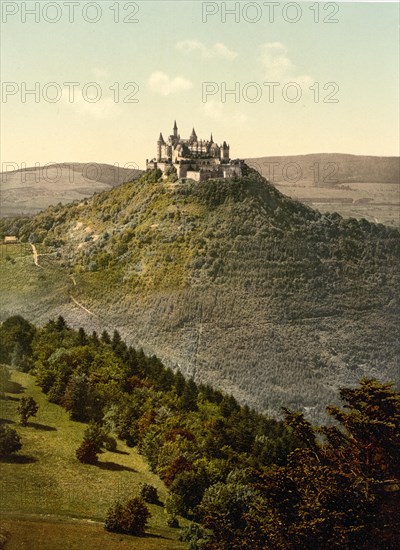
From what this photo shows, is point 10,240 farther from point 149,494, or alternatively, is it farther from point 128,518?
point 128,518

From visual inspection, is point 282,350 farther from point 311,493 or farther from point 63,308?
point 311,493

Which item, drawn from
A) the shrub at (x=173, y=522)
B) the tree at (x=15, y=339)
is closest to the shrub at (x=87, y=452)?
the shrub at (x=173, y=522)

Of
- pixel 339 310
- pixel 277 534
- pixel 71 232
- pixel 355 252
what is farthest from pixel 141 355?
pixel 355 252

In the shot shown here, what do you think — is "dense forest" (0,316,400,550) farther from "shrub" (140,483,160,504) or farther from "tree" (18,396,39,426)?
"shrub" (140,483,160,504)

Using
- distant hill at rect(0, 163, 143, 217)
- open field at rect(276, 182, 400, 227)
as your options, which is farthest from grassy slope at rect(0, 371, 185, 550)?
open field at rect(276, 182, 400, 227)

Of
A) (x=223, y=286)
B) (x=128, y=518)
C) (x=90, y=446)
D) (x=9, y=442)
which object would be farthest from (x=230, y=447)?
(x=223, y=286)

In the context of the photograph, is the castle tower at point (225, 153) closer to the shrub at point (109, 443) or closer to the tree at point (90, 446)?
the shrub at point (109, 443)
